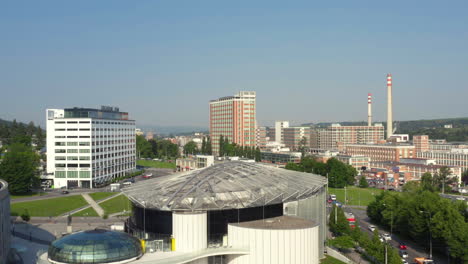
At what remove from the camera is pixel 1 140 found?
179 meters

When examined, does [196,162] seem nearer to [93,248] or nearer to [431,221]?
[431,221]

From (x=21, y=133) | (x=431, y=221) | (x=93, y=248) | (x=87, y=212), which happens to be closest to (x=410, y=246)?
(x=431, y=221)

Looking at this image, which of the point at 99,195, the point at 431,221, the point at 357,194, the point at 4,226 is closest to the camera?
the point at 4,226

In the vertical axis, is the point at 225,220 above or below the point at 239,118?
below

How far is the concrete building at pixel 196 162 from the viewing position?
379 ft

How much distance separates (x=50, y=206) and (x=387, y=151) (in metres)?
121

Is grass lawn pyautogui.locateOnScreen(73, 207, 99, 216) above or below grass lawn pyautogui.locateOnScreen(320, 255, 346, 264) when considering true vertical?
above

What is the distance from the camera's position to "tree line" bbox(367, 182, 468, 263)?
4497 centimetres

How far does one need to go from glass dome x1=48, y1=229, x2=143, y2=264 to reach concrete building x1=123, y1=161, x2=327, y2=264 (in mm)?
1628

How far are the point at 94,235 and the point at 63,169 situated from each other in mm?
72924

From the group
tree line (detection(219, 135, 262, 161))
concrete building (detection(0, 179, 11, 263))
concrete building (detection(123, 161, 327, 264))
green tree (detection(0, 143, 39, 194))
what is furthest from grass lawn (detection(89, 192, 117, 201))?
tree line (detection(219, 135, 262, 161))

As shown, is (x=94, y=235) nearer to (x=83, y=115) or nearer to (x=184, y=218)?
(x=184, y=218)

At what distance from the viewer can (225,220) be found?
37.2 m

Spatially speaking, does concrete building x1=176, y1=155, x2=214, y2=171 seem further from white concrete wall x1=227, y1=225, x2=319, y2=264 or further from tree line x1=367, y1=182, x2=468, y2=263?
white concrete wall x1=227, y1=225, x2=319, y2=264
